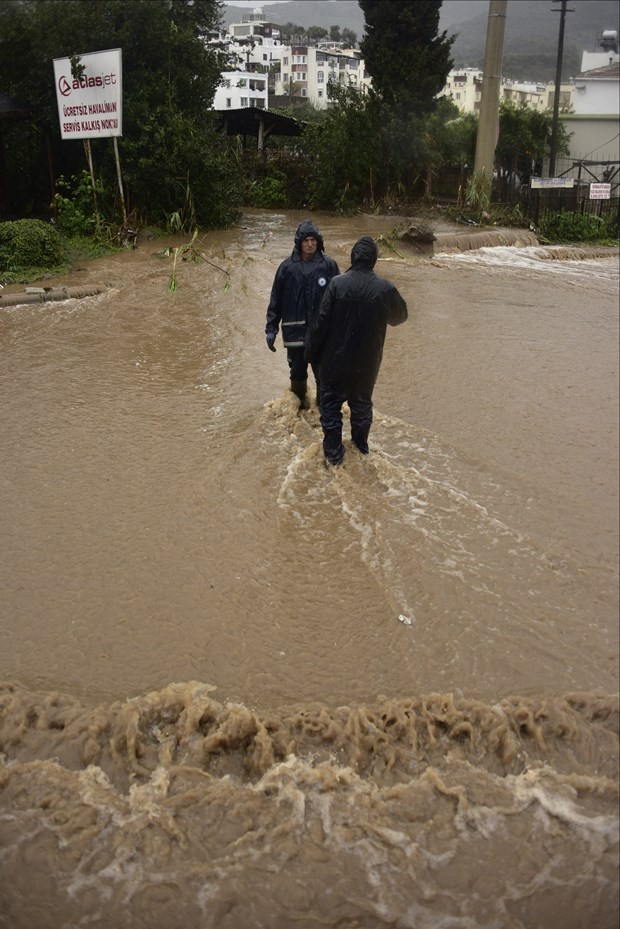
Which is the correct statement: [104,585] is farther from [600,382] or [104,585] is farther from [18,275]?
[18,275]

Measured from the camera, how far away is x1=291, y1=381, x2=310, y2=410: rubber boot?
4.95 m

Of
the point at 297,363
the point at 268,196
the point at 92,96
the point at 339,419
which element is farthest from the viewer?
the point at 268,196

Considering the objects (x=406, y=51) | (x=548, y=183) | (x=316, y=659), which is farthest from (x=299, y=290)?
(x=406, y=51)

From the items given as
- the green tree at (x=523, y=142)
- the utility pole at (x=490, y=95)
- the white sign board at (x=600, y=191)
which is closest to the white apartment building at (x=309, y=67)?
the green tree at (x=523, y=142)

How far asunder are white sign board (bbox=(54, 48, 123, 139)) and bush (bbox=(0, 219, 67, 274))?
1539 millimetres

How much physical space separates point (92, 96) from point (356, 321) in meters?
7.96

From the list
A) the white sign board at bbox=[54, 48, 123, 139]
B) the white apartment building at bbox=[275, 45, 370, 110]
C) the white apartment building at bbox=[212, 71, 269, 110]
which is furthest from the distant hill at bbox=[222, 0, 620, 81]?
the white apartment building at bbox=[275, 45, 370, 110]

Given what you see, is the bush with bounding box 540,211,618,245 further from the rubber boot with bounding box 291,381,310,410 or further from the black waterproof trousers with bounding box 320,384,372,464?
the black waterproof trousers with bounding box 320,384,372,464

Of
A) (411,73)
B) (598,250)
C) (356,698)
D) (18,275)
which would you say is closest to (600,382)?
(356,698)

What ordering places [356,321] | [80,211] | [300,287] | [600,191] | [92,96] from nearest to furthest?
[356,321], [300,287], [92,96], [80,211], [600,191]

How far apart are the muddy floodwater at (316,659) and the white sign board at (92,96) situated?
6001mm

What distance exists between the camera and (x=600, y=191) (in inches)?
534

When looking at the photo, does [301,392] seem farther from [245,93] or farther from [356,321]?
[245,93]

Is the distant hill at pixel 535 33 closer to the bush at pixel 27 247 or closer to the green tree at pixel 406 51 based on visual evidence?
the green tree at pixel 406 51
